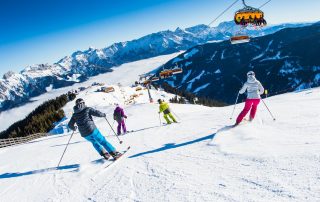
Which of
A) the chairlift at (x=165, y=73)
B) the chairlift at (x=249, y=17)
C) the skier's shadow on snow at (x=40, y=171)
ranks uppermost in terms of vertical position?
the chairlift at (x=249, y=17)

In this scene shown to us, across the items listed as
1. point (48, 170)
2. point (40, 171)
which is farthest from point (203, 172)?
point (40, 171)

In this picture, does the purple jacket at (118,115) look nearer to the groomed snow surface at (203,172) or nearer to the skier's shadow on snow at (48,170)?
the groomed snow surface at (203,172)

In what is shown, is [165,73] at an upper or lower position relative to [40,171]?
lower

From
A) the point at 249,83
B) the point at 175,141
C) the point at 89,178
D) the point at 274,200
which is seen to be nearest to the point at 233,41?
the point at 249,83

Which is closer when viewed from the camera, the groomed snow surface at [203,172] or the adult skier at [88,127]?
the groomed snow surface at [203,172]

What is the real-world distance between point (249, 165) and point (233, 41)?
67.1 feet

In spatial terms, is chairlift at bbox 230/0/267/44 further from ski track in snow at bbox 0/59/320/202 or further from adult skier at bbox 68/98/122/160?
adult skier at bbox 68/98/122/160

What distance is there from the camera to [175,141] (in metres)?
10.9

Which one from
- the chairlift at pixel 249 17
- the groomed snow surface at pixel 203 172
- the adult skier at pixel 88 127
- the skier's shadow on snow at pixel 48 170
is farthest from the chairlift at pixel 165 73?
the adult skier at pixel 88 127

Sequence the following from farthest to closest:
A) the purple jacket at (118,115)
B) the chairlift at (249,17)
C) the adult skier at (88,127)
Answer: the chairlift at (249,17)
the purple jacket at (118,115)
the adult skier at (88,127)

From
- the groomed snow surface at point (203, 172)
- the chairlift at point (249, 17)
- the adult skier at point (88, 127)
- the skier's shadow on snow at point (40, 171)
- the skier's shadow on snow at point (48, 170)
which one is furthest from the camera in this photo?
the chairlift at point (249, 17)

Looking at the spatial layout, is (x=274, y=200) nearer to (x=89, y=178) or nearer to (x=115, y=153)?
(x=89, y=178)

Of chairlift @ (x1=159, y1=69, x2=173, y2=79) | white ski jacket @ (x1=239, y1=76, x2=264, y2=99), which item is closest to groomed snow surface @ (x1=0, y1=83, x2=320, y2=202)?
white ski jacket @ (x1=239, y1=76, x2=264, y2=99)

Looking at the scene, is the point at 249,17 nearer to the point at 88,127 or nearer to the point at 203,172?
the point at 88,127
